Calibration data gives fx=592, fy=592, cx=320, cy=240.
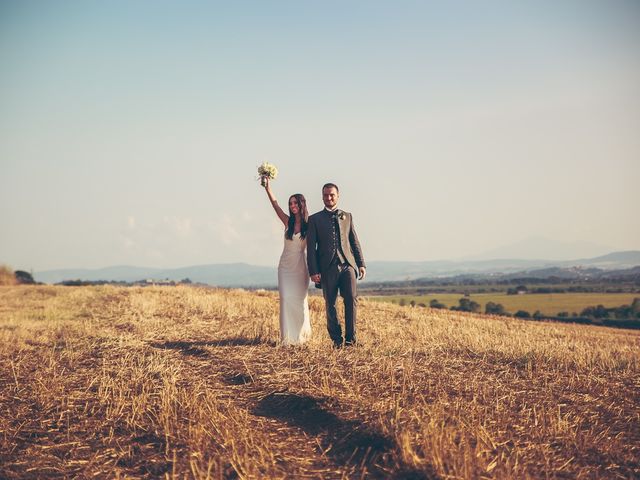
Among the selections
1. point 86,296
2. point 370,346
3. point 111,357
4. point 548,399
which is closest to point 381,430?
point 548,399

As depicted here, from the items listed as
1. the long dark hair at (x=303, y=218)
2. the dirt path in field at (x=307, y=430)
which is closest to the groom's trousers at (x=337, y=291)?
the long dark hair at (x=303, y=218)

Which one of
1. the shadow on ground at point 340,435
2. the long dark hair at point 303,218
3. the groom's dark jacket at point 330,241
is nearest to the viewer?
the shadow on ground at point 340,435

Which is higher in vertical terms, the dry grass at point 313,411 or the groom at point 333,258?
the groom at point 333,258

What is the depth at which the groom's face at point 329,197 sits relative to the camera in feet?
34.9

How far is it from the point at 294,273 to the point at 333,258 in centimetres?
115

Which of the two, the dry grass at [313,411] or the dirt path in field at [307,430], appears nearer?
the dirt path in field at [307,430]

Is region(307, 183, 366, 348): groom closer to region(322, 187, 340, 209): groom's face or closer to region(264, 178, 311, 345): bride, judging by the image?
region(322, 187, 340, 209): groom's face

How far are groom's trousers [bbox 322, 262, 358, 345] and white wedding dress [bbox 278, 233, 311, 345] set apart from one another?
72 centimetres

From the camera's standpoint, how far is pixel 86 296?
2384 centimetres

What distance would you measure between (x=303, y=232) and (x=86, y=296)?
15.7m

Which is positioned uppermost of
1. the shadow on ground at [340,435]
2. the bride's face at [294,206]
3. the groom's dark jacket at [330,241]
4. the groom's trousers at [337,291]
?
the bride's face at [294,206]

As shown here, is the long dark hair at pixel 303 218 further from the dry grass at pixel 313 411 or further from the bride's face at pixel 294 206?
the dry grass at pixel 313 411

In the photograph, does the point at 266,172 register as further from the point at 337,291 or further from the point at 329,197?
the point at 337,291

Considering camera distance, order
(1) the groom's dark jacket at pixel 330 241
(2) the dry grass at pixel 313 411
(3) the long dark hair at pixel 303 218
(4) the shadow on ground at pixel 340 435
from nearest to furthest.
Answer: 1. (4) the shadow on ground at pixel 340 435
2. (2) the dry grass at pixel 313 411
3. (1) the groom's dark jacket at pixel 330 241
4. (3) the long dark hair at pixel 303 218
